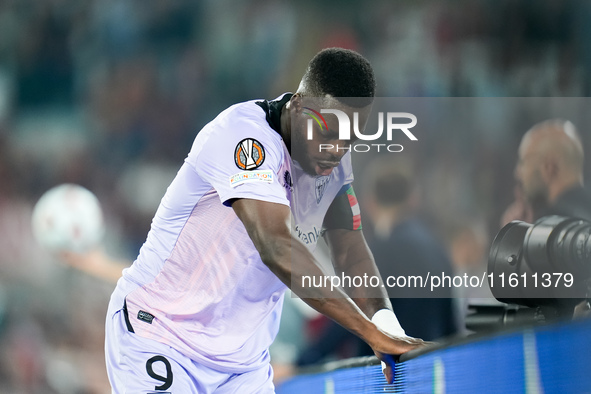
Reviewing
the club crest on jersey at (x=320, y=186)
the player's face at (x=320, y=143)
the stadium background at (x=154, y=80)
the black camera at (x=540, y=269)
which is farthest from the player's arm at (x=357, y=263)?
the stadium background at (x=154, y=80)

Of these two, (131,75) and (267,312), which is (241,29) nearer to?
(131,75)

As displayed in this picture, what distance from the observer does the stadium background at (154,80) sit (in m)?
6.05

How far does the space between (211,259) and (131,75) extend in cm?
547

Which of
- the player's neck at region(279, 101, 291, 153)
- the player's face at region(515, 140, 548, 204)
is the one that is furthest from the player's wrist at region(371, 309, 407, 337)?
the player's face at region(515, 140, 548, 204)

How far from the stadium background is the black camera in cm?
411

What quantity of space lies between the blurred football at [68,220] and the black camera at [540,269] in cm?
471

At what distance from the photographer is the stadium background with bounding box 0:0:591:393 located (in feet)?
19.9

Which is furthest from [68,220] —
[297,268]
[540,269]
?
[540,269]

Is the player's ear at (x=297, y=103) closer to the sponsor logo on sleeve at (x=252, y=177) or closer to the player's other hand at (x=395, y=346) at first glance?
the sponsor logo on sleeve at (x=252, y=177)

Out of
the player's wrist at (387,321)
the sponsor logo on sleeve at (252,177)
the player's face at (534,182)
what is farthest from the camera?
the player's face at (534,182)

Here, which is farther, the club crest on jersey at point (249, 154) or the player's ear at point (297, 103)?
the player's ear at point (297, 103)

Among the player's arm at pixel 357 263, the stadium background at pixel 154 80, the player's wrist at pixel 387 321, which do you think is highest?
the stadium background at pixel 154 80

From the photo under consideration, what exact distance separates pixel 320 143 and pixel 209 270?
0.50 metres

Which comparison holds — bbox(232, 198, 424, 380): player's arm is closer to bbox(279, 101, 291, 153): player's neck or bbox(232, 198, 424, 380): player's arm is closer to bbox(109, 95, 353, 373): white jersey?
bbox(109, 95, 353, 373): white jersey
